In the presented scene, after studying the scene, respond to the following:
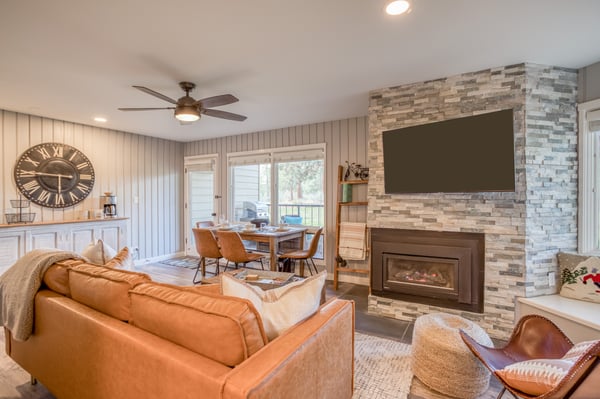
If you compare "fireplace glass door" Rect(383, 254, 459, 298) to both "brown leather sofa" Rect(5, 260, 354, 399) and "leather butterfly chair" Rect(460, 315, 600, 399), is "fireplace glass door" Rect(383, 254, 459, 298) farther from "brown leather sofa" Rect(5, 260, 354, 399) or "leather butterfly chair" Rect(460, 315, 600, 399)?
"brown leather sofa" Rect(5, 260, 354, 399)

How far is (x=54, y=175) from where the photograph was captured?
14.3ft

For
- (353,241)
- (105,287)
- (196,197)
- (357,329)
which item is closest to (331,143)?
(353,241)

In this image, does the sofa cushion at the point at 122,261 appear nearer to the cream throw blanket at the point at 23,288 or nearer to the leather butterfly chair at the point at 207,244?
the cream throw blanket at the point at 23,288

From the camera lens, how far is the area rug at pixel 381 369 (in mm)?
1915

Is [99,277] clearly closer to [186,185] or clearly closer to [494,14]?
[494,14]

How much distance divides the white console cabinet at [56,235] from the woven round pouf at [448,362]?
4861 mm

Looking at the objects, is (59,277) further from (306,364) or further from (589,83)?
(589,83)

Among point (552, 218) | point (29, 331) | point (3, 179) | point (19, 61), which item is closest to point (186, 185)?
point (3, 179)

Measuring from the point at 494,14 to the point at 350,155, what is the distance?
2.58m

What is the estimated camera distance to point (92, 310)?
1.48 metres

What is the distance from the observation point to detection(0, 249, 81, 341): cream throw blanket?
1.75 meters

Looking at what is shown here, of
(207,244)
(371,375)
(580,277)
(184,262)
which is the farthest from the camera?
(184,262)

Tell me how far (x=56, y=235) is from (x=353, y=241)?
4327 mm

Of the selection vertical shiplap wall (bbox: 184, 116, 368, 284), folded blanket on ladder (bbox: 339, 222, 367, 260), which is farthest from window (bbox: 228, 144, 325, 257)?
folded blanket on ladder (bbox: 339, 222, 367, 260)
